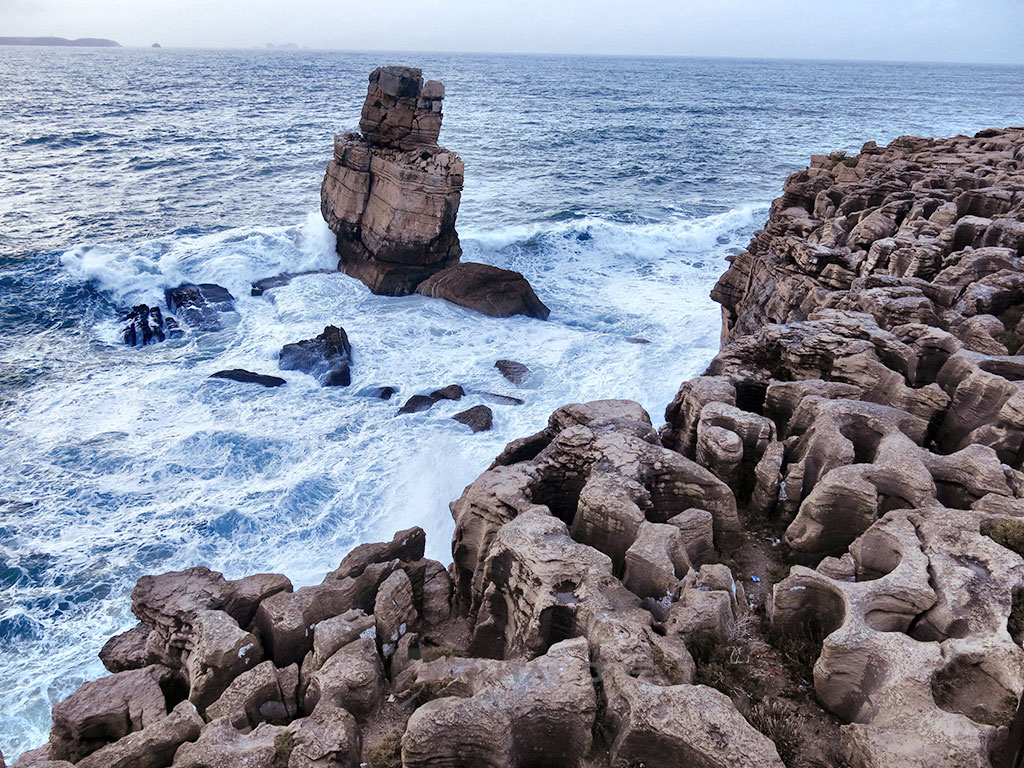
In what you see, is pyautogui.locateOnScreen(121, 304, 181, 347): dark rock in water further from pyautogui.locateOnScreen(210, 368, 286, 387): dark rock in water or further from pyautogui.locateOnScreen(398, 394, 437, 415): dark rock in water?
pyautogui.locateOnScreen(398, 394, 437, 415): dark rock in water

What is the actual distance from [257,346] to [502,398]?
10.7 meters

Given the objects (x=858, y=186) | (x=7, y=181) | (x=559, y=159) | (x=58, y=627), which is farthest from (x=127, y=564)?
(x=559, y=159)

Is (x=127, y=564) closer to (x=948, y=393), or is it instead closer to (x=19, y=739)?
(x=19, y=739)

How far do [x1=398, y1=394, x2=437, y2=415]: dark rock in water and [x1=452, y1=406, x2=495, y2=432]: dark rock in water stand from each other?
135cm

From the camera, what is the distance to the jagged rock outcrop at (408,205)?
1194 inches

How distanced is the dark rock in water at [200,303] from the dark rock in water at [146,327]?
746 mm

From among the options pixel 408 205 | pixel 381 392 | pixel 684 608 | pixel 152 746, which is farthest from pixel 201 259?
pixel 684 608

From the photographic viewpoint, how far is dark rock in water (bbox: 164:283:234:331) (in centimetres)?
2872

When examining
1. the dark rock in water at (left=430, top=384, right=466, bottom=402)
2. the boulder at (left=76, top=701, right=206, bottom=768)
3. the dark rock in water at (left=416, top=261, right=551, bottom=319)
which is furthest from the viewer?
the dark rock in water at (left=416, top=261, right=551, bottom=319)

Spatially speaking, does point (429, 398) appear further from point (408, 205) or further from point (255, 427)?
point (408, 205)

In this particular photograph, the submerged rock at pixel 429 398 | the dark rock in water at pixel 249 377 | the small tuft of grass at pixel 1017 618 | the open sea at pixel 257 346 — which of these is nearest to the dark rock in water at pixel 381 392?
the open sea at pixel 257 346

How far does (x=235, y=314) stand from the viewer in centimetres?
2983

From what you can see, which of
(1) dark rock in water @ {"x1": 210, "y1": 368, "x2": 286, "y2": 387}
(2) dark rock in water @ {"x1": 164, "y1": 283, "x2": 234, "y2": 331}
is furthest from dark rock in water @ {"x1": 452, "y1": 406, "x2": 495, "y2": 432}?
(2) dark rock in water @ {"x1": 164, "y1": 283, "x2": 234, "y2": 331}

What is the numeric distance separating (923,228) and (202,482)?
787 inches
